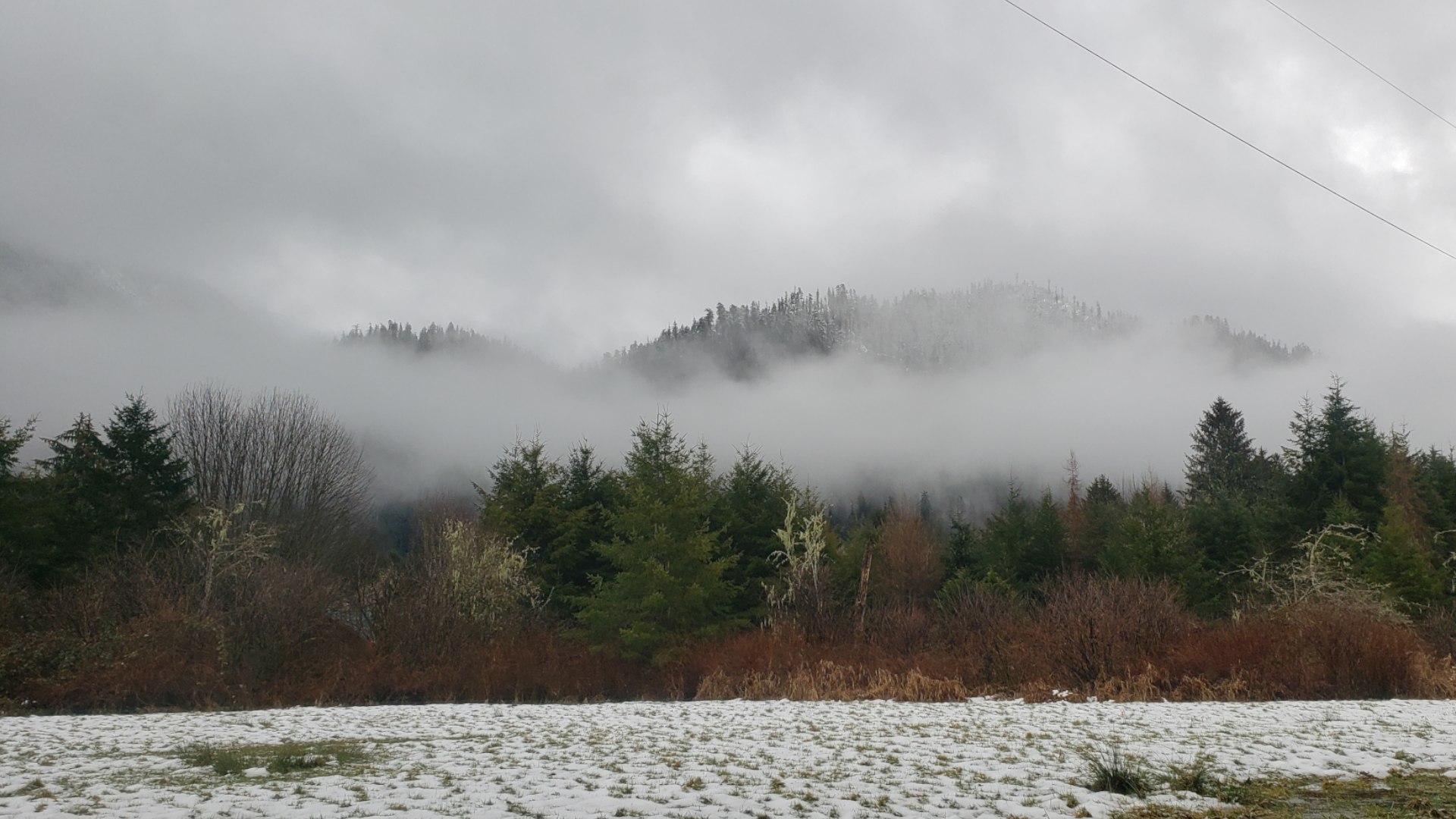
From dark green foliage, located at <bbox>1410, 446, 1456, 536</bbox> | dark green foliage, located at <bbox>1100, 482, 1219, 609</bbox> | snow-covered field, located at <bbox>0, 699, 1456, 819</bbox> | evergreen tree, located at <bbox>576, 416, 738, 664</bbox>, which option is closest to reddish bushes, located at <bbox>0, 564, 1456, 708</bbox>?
snow-covered field, located at <bbox>0, 699, 1456, 819</bbox>

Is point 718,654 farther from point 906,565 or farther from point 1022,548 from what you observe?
point 906,565

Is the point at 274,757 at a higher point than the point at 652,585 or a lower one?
lower

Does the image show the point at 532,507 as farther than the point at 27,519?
Yes

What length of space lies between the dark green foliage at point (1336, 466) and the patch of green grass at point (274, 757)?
41378 millimetres

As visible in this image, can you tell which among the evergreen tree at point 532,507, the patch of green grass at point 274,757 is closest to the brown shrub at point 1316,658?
the patch of green grass at point 274,757

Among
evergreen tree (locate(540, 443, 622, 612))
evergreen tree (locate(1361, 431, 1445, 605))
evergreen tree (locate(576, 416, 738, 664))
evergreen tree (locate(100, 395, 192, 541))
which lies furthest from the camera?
evergreen tree (locate(540, 443, 622, 612))

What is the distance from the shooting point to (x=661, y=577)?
29.7 meters

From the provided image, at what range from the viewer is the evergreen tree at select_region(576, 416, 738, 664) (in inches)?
1164

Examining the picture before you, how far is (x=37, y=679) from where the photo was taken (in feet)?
63.1

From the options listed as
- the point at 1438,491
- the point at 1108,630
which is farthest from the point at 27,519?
the point at 1438,491

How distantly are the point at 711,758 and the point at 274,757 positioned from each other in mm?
4778

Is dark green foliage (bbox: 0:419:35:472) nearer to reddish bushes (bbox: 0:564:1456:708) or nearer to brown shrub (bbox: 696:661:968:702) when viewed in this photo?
reddish bushes (bbox: 0:564:1456:708)

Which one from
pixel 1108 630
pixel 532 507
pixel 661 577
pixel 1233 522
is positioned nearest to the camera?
pixel 1108 630

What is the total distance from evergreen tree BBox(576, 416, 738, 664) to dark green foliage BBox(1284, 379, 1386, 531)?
27493mm
